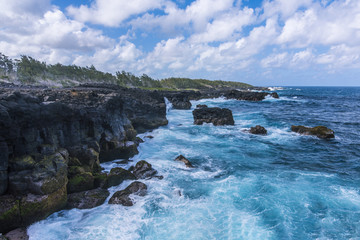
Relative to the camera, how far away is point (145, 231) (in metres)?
11.4

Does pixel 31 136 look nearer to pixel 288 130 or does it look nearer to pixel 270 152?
pixel 270 152

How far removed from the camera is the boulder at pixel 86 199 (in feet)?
42.4

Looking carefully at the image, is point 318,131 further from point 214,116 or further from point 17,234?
point 17,234

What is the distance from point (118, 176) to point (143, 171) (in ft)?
→ 7.56

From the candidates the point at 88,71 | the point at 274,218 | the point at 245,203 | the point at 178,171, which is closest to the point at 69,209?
the point at 178,171

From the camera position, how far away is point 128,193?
14.2m

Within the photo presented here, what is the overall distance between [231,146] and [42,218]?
2112 centimetres

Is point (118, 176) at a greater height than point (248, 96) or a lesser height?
lesser

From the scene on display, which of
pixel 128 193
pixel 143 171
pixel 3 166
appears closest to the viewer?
pixel 3 166

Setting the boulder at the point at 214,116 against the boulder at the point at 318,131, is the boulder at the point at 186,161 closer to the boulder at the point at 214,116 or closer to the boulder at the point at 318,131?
the boulder at the point at 214,116

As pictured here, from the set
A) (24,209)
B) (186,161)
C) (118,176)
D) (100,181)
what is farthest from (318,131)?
(24,209)

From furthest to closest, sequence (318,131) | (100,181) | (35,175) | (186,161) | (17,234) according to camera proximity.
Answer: (318,131) → (186,161) → (100,181) → (35,175) → (17,234)

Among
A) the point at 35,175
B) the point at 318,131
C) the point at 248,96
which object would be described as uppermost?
the point at 248,96

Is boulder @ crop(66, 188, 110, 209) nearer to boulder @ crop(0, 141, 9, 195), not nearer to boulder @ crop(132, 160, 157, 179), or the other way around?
boulder @ crop(132, 160, 157, 179)
